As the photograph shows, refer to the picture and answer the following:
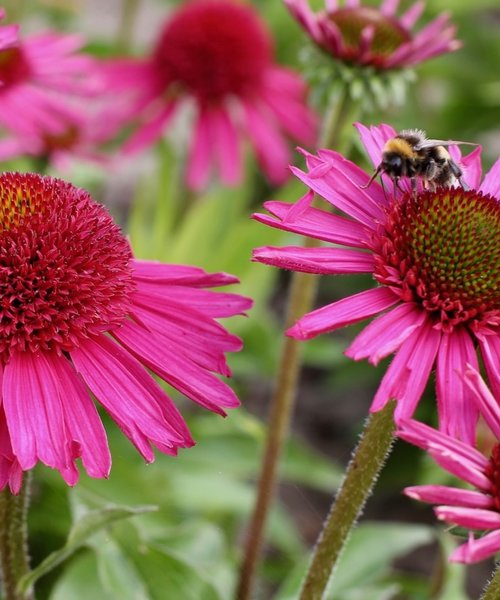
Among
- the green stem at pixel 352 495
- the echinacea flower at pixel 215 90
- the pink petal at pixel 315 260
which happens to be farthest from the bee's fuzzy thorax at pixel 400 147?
the echinacea flower at pixel 215 90

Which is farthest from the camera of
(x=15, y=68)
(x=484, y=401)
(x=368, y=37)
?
(x=15, y=68)

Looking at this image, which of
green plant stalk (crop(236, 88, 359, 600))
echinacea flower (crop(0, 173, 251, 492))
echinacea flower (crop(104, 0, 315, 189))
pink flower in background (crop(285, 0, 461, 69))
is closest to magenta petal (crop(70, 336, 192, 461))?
echinacea flower (crop(0, 173, 251, 492))

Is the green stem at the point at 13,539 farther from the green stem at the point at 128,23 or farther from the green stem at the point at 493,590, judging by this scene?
the green stem at the point at 128,23

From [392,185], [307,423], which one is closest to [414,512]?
[307,423]

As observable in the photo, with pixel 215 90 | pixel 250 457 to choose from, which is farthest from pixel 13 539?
pixel 215 90

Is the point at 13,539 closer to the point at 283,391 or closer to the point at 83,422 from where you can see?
the point at 83,422

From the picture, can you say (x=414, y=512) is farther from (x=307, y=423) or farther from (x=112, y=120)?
(x=112, y=120)
